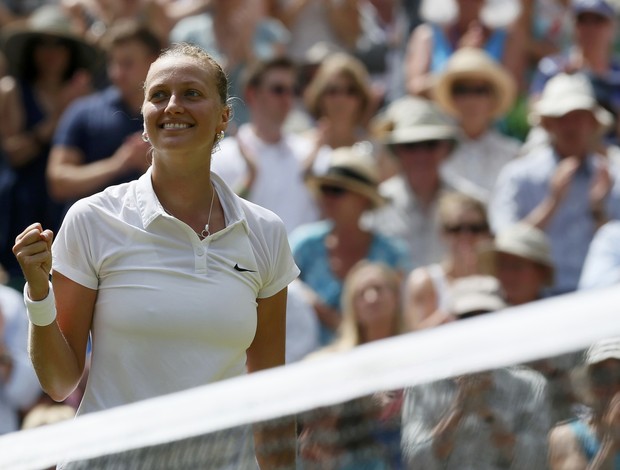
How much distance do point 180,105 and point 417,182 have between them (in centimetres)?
497

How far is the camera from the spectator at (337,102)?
360 inches

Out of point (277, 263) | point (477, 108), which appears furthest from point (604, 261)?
point (277, 263)

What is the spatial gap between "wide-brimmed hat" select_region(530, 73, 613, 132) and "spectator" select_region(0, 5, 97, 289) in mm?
2822

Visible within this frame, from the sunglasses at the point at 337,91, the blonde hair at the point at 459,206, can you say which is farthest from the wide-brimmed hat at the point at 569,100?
the sunglasses at the point at 337,91

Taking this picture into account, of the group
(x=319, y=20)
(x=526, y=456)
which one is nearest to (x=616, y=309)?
(x=526, y=456)

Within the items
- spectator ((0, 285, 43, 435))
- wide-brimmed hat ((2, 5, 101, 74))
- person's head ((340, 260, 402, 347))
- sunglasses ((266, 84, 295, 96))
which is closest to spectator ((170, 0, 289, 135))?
sunglasses ((266, 84, 295, 96))

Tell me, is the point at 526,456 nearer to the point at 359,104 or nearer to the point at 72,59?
the point at 359,104

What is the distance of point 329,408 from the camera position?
335cm

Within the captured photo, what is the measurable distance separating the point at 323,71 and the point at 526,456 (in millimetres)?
6242

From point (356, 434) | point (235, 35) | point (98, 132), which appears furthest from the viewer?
point (235, 35)

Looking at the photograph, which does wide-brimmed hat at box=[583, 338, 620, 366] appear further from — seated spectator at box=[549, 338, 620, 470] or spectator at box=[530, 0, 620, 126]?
spectator at box=[530, 0, 620, 126]

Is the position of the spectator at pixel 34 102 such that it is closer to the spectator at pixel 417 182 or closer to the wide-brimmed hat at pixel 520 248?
the spectator at pixel 417 182

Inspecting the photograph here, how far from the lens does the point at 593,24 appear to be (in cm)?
938

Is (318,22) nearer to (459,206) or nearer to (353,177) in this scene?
(353,177)
